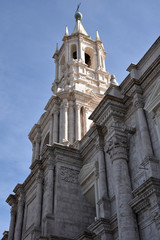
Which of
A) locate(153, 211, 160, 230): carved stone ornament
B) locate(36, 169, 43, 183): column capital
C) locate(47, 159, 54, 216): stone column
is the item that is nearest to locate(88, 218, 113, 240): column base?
locate(153, 211, 160, 230): carved stone ornament

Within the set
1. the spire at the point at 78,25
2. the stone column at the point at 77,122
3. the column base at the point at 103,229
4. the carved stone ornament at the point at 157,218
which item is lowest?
the carved stone ornament at the point at 157,218

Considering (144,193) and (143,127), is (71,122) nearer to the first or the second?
(143,127)

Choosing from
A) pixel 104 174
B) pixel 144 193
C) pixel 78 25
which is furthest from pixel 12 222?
pixel 78 25

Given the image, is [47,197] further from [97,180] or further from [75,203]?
[97,180]

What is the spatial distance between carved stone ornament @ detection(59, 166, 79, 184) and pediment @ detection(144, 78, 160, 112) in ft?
25.4

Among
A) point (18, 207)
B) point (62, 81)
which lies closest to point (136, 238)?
point (18, 207)

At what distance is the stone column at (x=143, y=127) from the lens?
1600 cm

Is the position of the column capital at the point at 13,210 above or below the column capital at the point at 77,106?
below

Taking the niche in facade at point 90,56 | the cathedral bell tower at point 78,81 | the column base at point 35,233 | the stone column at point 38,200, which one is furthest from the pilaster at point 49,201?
the niche in facade at point 90,56

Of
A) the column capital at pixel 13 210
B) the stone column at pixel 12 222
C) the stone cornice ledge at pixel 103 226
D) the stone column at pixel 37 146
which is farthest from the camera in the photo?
the stone column at pixel 37 146

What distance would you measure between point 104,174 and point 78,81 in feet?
56.1

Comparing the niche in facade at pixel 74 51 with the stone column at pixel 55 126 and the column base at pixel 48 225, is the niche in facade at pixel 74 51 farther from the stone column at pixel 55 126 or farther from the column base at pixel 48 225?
the column base at pixel 48 225

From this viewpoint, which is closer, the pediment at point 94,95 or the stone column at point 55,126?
the stone column at point 55,126

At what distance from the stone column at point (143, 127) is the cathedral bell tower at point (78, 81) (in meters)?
10.3
